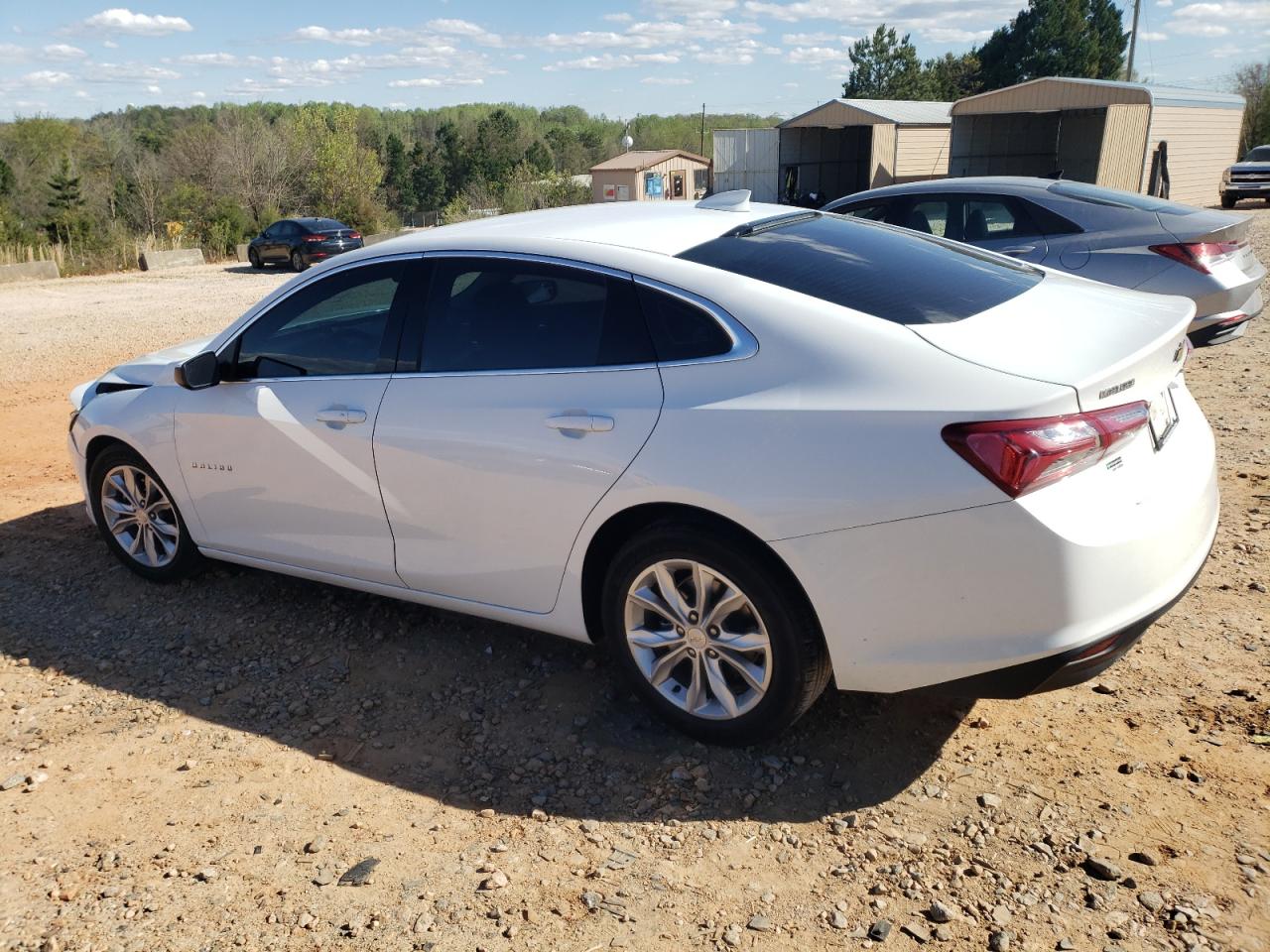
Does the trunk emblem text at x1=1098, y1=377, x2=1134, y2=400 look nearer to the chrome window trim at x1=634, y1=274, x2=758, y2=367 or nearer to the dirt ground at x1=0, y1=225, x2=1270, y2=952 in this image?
the chrome window trim at x1=634, y1=274, x2=758, y2=367

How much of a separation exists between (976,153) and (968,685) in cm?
3337

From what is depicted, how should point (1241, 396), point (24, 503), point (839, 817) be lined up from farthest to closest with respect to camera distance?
1. point (1241, 396)
2. point (24, 503)
3. point (839, 817)

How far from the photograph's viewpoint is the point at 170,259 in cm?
3170

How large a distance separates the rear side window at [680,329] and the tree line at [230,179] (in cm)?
3116

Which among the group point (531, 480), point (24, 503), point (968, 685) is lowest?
point (24, 503)

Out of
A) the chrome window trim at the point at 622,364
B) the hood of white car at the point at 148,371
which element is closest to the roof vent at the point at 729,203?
the chrome window trim at the point at 622,364

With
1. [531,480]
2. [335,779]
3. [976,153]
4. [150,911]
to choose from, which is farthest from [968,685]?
[976,153]

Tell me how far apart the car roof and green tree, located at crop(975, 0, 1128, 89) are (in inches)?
2810

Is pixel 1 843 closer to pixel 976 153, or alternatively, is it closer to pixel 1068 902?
pixel 1068 902

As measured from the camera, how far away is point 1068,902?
273cm

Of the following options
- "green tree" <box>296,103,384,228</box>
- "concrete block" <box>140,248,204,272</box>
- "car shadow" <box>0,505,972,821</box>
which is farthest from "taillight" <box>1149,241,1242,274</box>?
"green tree" <box>296,103,384,228</box>

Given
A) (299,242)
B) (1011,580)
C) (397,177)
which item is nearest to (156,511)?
(1011,580)

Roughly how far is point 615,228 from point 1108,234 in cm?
529

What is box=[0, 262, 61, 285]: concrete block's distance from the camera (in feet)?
88.2
